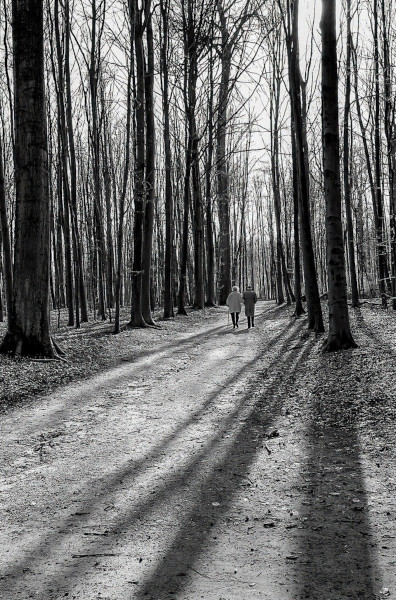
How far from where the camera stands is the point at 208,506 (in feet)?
12.5

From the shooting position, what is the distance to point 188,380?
27.3 ft

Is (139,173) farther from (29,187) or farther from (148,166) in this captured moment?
(29,187)

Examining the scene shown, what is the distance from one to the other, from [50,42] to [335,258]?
1253 cm

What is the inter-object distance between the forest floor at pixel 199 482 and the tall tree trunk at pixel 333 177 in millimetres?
1049

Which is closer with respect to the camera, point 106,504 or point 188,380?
point 106,504

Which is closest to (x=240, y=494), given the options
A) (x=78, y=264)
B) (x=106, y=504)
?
(x=106, y=504)

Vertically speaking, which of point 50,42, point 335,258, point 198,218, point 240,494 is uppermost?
point 50,42

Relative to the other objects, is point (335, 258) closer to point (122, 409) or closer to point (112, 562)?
point (122, 409)

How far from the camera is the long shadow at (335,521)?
2.77m

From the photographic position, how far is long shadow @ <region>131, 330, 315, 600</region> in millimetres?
2799

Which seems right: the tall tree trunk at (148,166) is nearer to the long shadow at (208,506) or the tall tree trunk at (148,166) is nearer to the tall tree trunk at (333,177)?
the tall tree trunk at (333,177)

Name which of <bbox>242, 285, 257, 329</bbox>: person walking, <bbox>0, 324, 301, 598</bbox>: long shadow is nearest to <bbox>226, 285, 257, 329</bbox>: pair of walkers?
<bbox>242, 285, 257, 329</bbox>: person walking

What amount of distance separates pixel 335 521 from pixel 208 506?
37.1 inches

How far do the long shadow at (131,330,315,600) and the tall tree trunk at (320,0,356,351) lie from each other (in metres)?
3.06
